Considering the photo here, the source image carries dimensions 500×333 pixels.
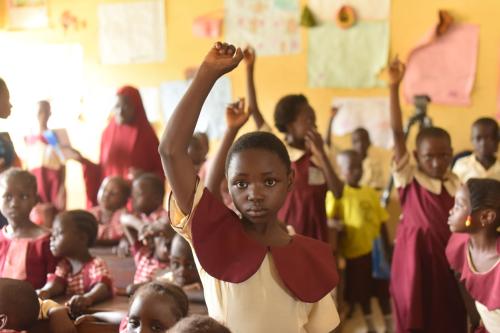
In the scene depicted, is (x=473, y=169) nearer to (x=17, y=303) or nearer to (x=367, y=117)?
(x=367, y=117)

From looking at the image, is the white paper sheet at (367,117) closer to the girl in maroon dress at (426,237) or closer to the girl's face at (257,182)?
the girl in maroon dress at (426,237)

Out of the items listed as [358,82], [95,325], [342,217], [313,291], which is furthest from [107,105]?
[313,291]

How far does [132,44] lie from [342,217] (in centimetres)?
245

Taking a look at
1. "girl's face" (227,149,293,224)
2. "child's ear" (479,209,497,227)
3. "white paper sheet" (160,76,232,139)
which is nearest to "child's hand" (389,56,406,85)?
"child's ear" (479,209,497,227)

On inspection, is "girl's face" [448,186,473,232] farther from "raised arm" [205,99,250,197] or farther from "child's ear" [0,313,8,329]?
"child's ear" [0,313,8,329]

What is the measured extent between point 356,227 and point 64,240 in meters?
1.88

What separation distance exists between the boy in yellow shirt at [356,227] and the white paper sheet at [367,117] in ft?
2.28

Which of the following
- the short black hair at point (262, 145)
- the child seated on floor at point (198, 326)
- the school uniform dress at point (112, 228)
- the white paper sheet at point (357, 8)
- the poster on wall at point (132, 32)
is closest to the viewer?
the child seated on floor at point (198, 326)

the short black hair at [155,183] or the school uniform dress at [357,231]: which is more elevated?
the short black hair at [155,183]

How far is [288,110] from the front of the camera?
9.66ft

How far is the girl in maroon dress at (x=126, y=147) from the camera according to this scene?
12.6 feet

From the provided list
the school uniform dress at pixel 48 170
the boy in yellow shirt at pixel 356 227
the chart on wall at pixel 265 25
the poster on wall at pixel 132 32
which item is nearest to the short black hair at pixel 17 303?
the boy in yellow shirt at pixel 356 227

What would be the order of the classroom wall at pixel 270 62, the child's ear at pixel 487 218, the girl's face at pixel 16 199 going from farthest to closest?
the classroom wall at pixel 270 62
the girl's face at pixel 16 199
the child's ear at pixel 487 218

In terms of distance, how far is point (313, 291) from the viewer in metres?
1.37
